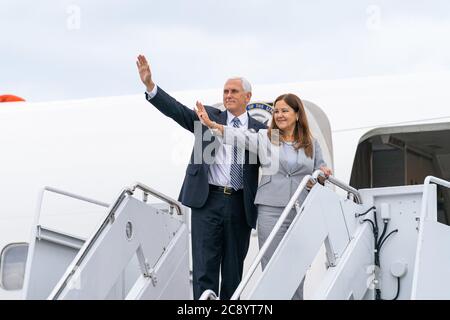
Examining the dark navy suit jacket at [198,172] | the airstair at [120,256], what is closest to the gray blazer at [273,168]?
the dark navy suit jacket at [198,172]

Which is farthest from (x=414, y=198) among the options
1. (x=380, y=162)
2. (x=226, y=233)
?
(x=380, y=162)

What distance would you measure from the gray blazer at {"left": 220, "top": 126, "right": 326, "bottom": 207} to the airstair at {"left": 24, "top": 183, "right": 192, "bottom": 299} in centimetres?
99

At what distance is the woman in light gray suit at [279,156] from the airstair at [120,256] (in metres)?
1.02

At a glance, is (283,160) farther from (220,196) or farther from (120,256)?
(120,256)

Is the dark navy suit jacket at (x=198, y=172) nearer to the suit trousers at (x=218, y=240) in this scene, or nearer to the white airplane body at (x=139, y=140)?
the suit trousers at (x=218, y=240)

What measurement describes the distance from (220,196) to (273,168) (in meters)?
0.53

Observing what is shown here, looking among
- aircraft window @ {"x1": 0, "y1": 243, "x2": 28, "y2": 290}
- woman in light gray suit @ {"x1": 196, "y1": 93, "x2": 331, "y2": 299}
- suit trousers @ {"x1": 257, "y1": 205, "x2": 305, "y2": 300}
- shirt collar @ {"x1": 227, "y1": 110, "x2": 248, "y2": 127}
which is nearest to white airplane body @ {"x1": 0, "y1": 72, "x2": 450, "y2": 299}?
aircraft window @ {"x1": 0, "y1": 243, "x2": 28, "y2": 290}

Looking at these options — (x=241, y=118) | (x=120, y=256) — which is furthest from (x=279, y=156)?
(x=120, y=256)

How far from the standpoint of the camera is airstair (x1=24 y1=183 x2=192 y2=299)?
20.6 feet

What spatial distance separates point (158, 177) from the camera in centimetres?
883

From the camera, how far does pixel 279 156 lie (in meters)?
6.45

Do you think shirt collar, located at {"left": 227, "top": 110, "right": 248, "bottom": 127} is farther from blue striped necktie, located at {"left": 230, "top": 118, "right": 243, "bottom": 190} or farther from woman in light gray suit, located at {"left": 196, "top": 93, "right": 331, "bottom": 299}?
woman in light gray suit, located at {"left": 196, "top": 93, "right": 331, "bottom": 299}

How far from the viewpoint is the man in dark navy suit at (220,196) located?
6.72 m
